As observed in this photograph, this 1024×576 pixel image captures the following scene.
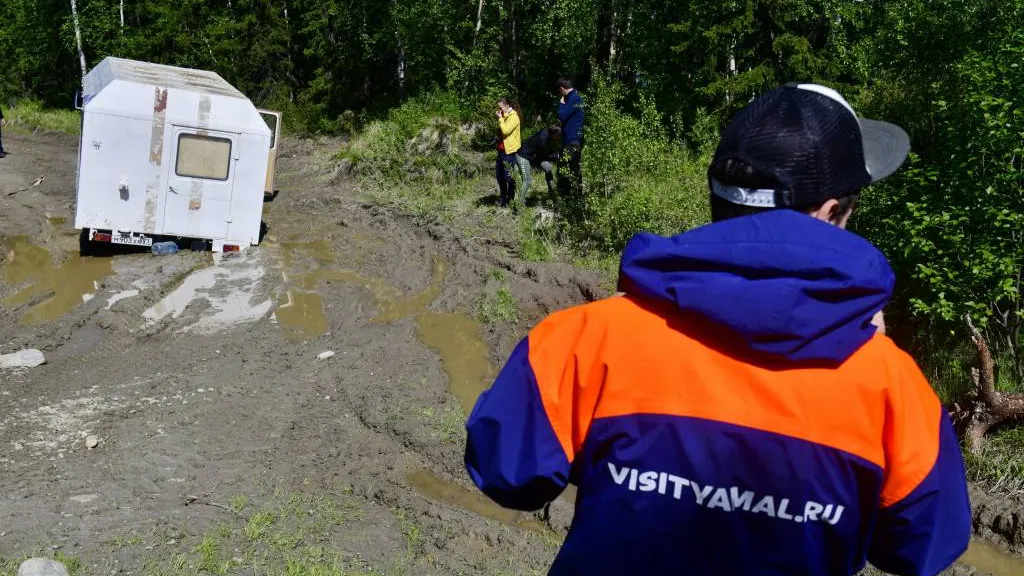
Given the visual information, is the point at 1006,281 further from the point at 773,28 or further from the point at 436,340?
the point at 773,28

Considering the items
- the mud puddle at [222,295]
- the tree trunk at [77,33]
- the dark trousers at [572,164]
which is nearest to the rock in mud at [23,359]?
the mud puddle at [222,295]

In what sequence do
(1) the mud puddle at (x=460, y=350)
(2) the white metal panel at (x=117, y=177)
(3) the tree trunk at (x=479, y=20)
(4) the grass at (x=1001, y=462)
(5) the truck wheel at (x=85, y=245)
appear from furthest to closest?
(3) the tree trunk at (x=479, y=20), (5) the truck wheel at (x=85, y=245), (2) the white metal panel at (x=117, y=177), (1) the mud puddle at (x=460, y=350), (4) the grass at (x=1001, y=462)

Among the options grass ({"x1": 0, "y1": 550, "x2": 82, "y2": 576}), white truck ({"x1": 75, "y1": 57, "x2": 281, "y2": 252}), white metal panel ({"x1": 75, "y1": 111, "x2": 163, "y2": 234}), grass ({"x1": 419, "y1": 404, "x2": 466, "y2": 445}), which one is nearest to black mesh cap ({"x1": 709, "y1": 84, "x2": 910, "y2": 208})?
grass ({"x1": 0, "y1": 550, "x2": 82, "y2": 576})

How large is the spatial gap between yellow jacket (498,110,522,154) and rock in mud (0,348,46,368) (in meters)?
6.86

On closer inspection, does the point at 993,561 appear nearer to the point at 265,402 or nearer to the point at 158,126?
the point at 265,402

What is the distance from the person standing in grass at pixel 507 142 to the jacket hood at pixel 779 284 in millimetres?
11582

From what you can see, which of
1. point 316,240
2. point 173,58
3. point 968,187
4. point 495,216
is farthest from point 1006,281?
point 173,58

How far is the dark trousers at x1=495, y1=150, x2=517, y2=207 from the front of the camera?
529 inches

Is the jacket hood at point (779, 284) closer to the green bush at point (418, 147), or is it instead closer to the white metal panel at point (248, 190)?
the white metal panel at point (248, 190)

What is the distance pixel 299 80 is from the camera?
28.5 meters

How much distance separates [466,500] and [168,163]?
7800 millimetres

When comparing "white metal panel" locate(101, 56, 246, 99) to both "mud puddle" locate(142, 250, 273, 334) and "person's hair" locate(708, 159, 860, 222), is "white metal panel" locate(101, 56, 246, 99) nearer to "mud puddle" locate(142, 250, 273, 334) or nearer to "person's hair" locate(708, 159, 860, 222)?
"mud puddle" locate(142, 250, 273, 334)

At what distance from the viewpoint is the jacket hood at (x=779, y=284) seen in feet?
4.84

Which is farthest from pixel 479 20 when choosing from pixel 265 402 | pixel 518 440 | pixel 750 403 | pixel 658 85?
pixel 750 403
